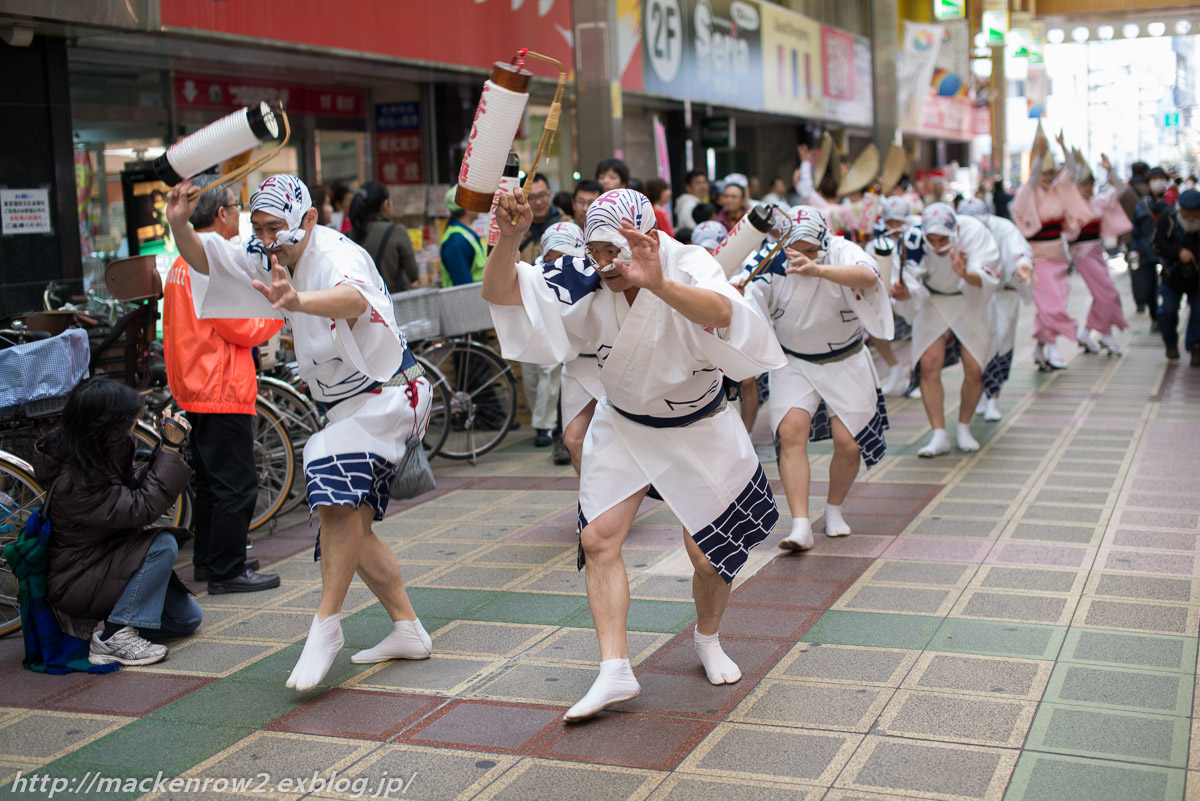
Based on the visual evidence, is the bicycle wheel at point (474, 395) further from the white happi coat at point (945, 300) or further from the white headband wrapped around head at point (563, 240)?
the white happi coat at point (945, 300)

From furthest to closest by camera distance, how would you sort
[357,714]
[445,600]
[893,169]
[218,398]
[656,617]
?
[893,169] < [218,398] < [445,600] < [656,617] < [357,714]

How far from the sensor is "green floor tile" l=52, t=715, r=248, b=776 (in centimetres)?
358

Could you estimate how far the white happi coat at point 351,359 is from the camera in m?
4.08

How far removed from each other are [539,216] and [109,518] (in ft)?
14.8

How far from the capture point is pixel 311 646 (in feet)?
13.4

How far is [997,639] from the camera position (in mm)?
4301

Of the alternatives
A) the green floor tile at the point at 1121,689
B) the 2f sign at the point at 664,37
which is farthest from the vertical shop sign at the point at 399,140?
the green floor tile at the point at 1121,689

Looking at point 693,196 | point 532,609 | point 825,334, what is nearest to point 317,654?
point 532,609

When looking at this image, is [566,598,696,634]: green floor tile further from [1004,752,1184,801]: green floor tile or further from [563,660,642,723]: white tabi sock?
[1004,752,1184,801]: green floor tile

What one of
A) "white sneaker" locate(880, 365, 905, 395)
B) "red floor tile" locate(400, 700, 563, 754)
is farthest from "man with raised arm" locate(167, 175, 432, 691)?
"white sneaker" locate(880, 365, 905, 395)

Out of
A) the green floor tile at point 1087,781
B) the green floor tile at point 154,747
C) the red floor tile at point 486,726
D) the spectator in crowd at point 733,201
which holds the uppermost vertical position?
the spectator in crowd at point 733,201

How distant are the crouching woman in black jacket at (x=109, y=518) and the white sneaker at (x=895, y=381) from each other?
7.13m

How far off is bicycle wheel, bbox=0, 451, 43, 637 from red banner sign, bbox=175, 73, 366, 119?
5.16 metres

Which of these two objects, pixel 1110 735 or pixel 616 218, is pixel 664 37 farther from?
pixel 1110 735
